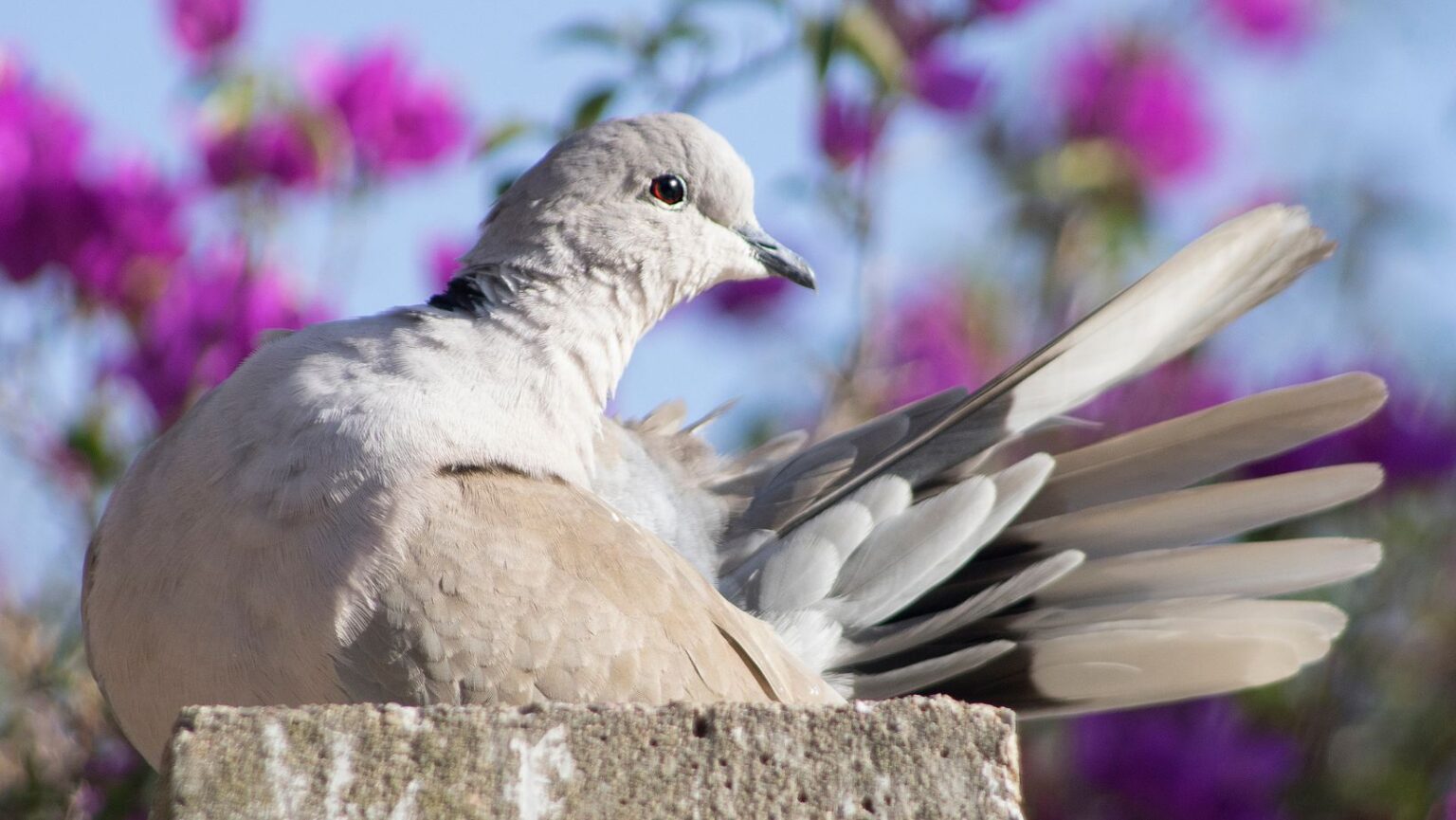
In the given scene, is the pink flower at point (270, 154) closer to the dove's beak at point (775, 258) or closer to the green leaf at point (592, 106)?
the green leaf at point (592, 106)

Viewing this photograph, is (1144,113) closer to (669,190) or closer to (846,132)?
(846,132)

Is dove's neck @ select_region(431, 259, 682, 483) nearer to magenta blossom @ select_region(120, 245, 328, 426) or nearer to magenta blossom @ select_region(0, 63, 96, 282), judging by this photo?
magenta blossom @ select_region(120, 245, 328, 426)

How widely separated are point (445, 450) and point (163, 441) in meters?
0.47

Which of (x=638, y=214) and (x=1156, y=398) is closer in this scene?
(x=638, y=214)

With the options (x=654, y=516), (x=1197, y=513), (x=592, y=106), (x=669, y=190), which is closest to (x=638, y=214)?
(x=669, y=190)

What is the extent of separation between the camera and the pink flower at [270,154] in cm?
347

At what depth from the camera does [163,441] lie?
96.0 inches

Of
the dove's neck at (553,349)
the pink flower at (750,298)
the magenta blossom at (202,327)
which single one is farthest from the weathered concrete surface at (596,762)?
the pink flower at (750,298)

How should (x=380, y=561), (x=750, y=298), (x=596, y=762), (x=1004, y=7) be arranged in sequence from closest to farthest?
1. (x=596, y=762)
2. (x=380, y=561)
3. (x=1004, y=7)
4. (x=750, y=298)

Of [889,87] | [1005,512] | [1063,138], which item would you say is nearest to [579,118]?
[889,87]

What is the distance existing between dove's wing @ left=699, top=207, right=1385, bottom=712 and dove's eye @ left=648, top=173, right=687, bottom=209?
56 centimetres

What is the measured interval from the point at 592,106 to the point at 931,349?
4.15 feet

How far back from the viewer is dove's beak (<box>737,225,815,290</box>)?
113 inches

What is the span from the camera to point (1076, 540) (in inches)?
113
